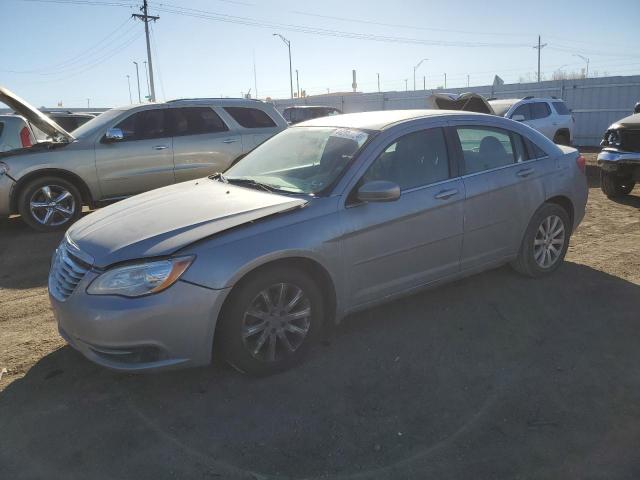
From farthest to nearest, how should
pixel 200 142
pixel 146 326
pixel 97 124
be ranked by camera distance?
pixel 200 142 < pixel 97 124 < pixel 146 326

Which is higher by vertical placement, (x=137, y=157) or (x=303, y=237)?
(x=137, y=157)

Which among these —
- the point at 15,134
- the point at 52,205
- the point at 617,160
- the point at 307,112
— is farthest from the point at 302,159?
the point at 307,112

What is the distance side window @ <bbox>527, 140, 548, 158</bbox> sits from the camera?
4879 mm

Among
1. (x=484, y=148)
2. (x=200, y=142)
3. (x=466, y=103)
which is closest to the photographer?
(x=484, y=148)

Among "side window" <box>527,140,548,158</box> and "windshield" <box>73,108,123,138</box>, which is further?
"windshield" <box>73,108,123,138</box>

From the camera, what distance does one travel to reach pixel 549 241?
5.00 m

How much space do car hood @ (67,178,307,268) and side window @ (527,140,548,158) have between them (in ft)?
8.17

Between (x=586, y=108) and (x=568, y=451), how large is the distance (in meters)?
21.4

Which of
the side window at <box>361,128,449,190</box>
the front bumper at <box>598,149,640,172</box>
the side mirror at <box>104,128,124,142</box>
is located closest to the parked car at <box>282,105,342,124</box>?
the front bumper at <box>598,149,640,172</box>

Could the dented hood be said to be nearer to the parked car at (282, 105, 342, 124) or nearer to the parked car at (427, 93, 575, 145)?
the parked car at (427, 93, 575, 145)

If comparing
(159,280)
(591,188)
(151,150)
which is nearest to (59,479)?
(159,280)

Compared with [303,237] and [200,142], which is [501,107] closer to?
[200,142]

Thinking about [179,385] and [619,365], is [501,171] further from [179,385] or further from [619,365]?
[179,385]

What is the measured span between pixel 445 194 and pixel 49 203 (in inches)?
225
